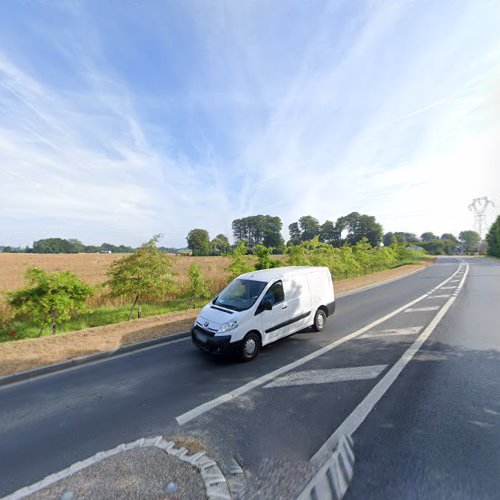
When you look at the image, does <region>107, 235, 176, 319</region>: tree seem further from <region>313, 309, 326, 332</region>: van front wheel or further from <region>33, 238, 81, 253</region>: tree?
<region>33, 238, 81, 253</region>: tree

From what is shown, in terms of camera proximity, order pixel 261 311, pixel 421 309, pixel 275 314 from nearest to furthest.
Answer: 1. pixel 261 311
2. pixel 275 314
3. pixel 421 309

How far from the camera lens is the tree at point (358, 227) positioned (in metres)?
80.2

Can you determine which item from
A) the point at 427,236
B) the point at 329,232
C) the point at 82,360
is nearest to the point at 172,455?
the point at 82,360

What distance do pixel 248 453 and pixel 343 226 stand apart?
326 ft

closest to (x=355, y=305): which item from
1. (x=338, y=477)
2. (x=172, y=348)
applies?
(x=172, y=348)

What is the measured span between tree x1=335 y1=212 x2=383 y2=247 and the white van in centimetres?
8023

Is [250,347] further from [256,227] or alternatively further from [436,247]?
[436,247]

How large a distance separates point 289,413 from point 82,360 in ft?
14.7

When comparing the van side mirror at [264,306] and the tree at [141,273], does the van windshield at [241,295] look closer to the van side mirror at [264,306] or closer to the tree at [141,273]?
the van side mirror at [264,306]

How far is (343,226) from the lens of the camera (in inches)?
3701

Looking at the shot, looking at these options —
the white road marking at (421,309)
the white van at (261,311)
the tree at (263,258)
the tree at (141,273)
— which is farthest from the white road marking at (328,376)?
the tree at (263,258)

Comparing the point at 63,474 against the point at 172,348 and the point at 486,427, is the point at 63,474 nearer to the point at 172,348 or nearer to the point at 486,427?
the point at 172,348

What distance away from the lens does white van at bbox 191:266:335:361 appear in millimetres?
4746

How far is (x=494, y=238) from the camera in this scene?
2045 inches
